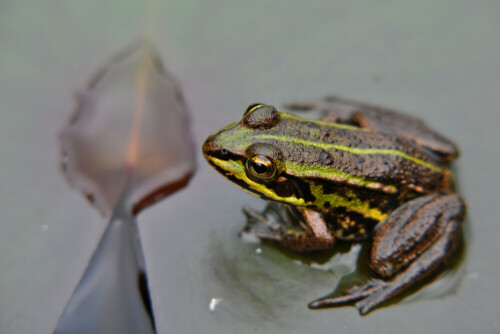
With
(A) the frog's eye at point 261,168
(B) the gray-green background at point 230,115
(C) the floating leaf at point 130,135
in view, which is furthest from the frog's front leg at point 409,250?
(C) the floating leaf at point 130,135

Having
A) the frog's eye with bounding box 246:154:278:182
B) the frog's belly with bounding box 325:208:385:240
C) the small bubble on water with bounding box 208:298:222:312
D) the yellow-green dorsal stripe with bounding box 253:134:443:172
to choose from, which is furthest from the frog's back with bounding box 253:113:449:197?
the small bubble on water with bounding box 208:298:222:312

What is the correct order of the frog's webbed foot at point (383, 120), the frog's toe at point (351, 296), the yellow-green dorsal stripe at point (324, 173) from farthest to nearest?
the frog's webbed foot at point (383, 120) → the yellow-green dorsal stripe at point (324, 173) → the frog's toe at point (351, 296)

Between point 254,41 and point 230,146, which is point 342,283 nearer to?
point 230,146

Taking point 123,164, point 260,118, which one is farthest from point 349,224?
point 123,164

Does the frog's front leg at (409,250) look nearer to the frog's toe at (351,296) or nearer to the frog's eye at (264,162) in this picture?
the frog's toe at (351,296)

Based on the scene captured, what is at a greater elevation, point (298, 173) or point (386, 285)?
point (298, 173)

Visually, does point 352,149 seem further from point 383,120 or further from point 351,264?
point 351,264

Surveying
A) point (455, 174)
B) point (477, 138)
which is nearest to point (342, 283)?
point (455, 174)
